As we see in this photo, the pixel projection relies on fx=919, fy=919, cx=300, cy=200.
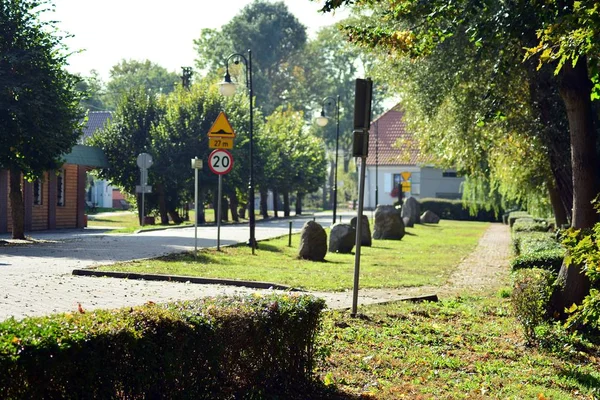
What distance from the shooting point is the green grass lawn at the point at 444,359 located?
802cm

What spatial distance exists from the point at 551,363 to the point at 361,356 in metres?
2.00

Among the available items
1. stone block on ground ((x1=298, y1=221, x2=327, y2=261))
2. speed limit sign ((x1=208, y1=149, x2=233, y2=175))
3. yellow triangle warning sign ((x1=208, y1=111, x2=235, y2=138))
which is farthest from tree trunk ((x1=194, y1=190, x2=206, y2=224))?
speed limit sign ((x1=208, y1=149, x2=233, y2=175))

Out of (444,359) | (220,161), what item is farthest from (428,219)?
(444,359)

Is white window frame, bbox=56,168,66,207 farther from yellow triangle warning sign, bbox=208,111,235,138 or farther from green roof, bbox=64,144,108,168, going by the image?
yellow triangle warning sign, bbox=208,111,235,138

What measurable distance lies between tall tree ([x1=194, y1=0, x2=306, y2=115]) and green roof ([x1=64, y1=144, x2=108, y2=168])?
40.7 metres

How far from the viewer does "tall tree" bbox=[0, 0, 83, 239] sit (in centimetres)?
2561

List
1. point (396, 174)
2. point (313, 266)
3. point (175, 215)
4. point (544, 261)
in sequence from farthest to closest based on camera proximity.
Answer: point (396, 174)
point (175, 215)
point (313, 266)
point (544, 261)

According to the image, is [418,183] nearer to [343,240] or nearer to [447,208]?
[447,208]

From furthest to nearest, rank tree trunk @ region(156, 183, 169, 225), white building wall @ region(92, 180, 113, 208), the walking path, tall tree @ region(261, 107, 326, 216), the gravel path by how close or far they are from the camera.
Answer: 1. white building wall @ region(92, 180, 113, 208)
2. tall tree @ region(261, 107, 326, 216)
3. tree trunk @ region(156, 183, 169, 225)
4. the gravel path
5. the walking path

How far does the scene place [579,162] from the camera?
12.4 m

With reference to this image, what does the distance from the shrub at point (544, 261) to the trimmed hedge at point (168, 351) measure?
6.90 metres

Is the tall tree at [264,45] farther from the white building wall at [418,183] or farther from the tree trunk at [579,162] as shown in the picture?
the tree trunk at [579,162]

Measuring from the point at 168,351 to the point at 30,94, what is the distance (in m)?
21.3

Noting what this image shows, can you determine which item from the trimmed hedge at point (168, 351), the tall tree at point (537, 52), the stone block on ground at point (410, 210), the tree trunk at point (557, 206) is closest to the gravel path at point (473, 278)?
the tree trunk at point (557, 206)
